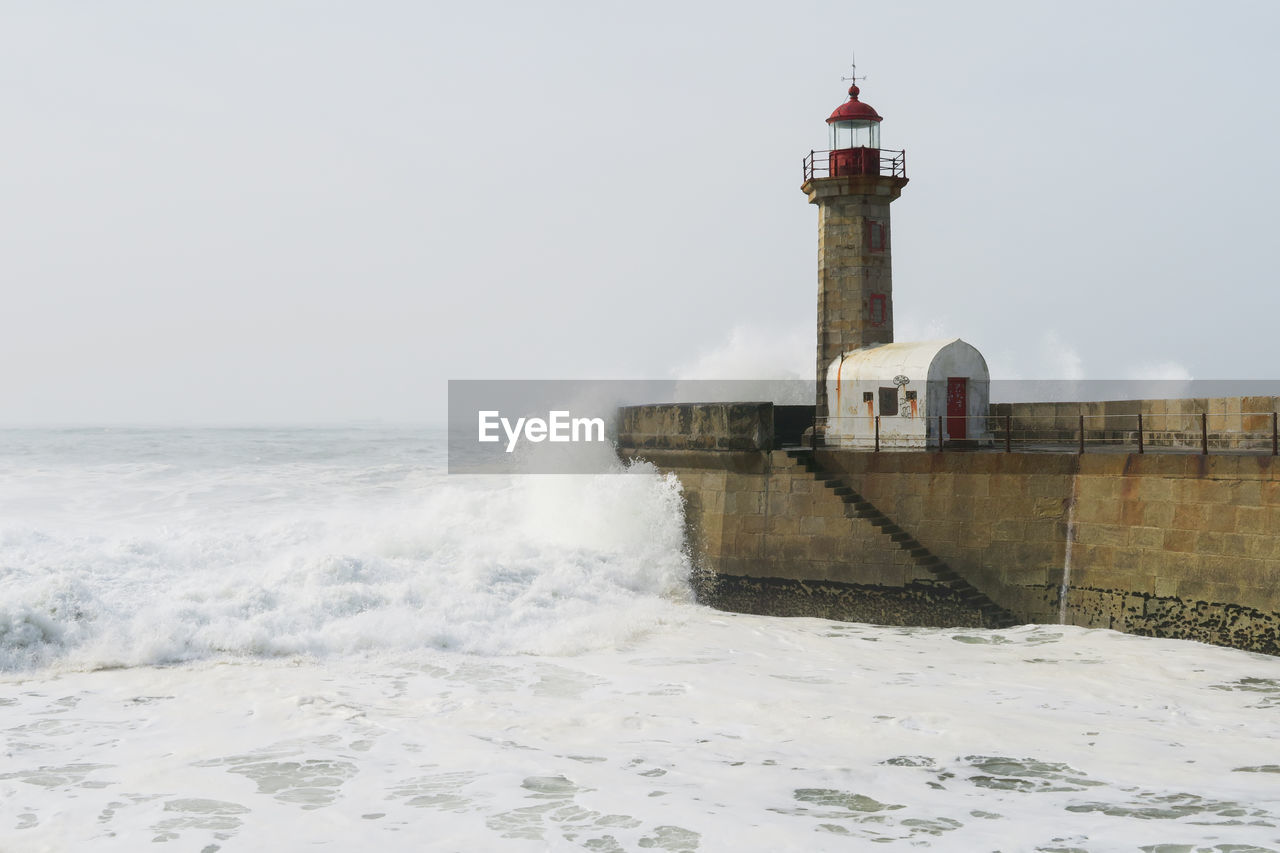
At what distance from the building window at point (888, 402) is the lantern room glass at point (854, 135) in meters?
4.30

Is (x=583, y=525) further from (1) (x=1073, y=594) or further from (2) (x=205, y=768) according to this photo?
(2) (x=205, y=768)


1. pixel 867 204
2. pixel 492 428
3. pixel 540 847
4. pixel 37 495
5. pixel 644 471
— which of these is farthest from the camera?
pixel 492 428

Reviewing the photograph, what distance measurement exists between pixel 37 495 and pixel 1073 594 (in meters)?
21.0

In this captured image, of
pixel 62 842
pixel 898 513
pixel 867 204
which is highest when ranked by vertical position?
pixel 867 204

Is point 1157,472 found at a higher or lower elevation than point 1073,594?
higher

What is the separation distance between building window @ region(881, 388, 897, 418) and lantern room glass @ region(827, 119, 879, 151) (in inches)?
169

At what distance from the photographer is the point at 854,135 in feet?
48.8

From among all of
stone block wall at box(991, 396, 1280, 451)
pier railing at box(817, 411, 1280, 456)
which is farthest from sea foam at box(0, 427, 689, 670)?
stone block wall at box(991, 396, 1280, 451)

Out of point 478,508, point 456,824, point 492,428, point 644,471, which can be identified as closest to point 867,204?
point 644,471

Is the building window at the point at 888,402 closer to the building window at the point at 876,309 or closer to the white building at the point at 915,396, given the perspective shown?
the white building at the point at 915,396

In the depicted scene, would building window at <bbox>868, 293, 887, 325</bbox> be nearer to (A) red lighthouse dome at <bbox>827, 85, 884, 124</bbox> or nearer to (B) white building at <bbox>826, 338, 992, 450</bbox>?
(B) white building at <bbox>826, 338, 992, 450</bbox>

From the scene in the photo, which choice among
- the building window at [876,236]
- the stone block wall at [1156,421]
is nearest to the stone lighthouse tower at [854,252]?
the building window at [876,236]

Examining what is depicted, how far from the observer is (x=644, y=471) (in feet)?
43.4

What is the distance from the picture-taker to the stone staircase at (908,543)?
10.5 metres
